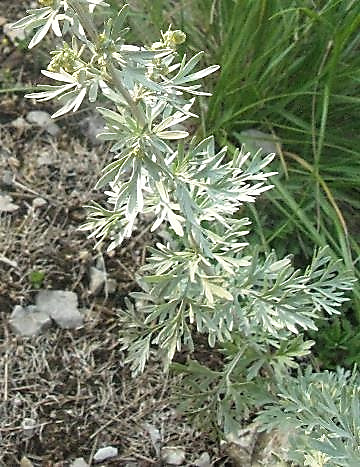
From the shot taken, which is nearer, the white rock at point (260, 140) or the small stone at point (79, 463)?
the small stone at point (79, 463)

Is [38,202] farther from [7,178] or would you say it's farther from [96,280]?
[96,280]

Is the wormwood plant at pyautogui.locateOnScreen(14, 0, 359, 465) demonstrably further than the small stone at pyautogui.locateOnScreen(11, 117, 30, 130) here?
No

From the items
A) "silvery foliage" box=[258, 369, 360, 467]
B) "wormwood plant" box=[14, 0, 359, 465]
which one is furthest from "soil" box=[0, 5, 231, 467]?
"silvery foliage" box=[258, 369, 360, 467]

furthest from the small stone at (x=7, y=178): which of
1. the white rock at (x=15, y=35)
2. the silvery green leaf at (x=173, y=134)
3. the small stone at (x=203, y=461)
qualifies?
the silvery green leaf at (x=173, y=134)

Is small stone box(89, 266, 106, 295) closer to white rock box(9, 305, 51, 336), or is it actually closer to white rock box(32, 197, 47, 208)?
white rock box(9, 305, 51, 336)

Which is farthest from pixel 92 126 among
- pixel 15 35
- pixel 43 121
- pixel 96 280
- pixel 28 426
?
pixel 28 426

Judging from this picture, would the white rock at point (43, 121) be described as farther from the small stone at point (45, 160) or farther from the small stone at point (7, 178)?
the small stone at point (7, 178)
